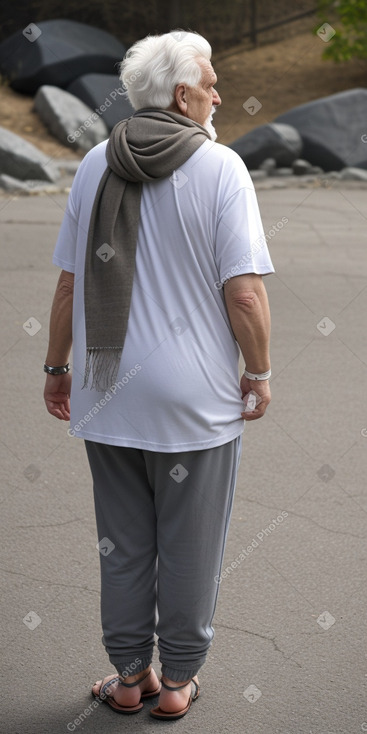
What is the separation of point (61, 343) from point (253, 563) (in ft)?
4.78

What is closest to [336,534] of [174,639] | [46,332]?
[174,639]

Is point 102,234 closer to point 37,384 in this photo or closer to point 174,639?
point 174,639

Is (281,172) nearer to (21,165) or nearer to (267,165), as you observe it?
(267,165)

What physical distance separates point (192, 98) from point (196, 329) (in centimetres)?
59

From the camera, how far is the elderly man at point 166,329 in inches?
95.0

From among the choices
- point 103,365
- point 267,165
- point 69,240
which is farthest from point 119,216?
point 267,165

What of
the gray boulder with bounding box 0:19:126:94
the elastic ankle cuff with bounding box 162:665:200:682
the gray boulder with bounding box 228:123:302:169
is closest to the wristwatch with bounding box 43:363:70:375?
the elastic ankle cuff with bounding box 162:665:200:682

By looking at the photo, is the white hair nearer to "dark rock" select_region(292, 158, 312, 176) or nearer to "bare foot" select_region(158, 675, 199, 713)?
"bare foot" select_region(158, 675, 199, 713)

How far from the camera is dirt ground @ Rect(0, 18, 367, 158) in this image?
1772cm

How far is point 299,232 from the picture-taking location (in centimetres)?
1081

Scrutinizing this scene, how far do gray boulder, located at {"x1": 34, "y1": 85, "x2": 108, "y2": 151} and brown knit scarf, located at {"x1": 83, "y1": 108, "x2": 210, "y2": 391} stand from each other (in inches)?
535

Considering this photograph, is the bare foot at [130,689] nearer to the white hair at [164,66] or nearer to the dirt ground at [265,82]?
the white hair at [164,66]

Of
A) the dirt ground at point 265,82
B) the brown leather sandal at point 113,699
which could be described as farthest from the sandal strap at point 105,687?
the dirt ground at point 265,82

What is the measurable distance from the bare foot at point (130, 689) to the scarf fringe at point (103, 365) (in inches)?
36.0
